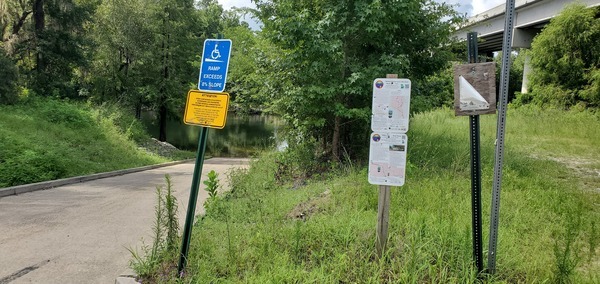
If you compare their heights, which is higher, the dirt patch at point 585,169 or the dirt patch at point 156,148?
the dirt patch at point 585,169

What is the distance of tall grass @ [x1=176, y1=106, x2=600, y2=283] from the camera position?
10.4ft

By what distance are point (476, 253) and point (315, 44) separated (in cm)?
526

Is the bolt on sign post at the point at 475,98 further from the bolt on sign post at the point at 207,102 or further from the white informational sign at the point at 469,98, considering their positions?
the bolt on sign post at the point at 207,102

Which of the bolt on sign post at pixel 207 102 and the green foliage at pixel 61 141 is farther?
the green foliage at pixel 61 141

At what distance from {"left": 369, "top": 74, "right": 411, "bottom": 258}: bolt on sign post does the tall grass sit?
16.9 inches

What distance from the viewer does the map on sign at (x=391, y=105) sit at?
129 inches

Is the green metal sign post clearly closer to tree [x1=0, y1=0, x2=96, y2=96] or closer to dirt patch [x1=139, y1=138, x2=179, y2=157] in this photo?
dirt patch [x1=139, y1=138, x2=179, y2=157]

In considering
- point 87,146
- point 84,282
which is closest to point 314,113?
point 84,282

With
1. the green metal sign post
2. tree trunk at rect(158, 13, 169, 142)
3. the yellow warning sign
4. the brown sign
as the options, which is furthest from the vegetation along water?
tree trunk at rect(158, 13, 169, 142)

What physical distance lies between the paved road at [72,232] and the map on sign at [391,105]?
3292 millimetres

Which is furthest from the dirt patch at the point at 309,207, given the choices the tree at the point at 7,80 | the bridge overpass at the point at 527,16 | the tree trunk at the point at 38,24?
the tree trunk at the point at 38,24

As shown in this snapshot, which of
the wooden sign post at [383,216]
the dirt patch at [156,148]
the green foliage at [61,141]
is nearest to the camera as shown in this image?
the wooden sign post at [383,216]

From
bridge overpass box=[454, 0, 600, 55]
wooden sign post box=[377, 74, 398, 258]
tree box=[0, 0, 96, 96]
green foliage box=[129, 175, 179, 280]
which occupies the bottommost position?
green foliage box=[129, 175, 179, 280]

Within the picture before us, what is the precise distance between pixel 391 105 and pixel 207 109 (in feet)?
5.61
